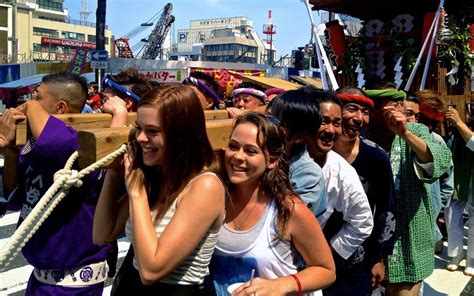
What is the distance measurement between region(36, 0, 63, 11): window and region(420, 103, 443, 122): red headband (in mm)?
105427

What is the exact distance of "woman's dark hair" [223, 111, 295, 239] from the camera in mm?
1868

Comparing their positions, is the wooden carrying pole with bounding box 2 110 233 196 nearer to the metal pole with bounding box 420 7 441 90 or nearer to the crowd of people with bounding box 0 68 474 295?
the crowd of people with bounding box 0 68 474 295

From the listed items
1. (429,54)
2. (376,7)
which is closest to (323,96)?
(429,54)

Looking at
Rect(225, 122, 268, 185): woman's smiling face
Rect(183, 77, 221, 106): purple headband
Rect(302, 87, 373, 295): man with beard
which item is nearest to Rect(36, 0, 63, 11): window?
Rect(183, 77, 221, 106): purple headband

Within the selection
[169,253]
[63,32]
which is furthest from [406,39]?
[63,32]

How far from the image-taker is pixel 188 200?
1679 millimetres

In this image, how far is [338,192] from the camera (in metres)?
2.44

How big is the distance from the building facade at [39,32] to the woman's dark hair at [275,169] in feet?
196

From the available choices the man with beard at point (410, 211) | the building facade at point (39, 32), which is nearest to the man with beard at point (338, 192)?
the man with beard at point (410, 211)

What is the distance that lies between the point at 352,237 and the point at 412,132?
1021 mm

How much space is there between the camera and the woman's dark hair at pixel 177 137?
5.63ft

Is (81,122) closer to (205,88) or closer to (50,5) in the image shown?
(205,88)

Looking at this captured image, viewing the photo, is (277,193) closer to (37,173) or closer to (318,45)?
(37,173)

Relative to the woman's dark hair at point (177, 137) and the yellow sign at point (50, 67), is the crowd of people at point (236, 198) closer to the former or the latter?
the woman's dark hair at point (177, 137)
